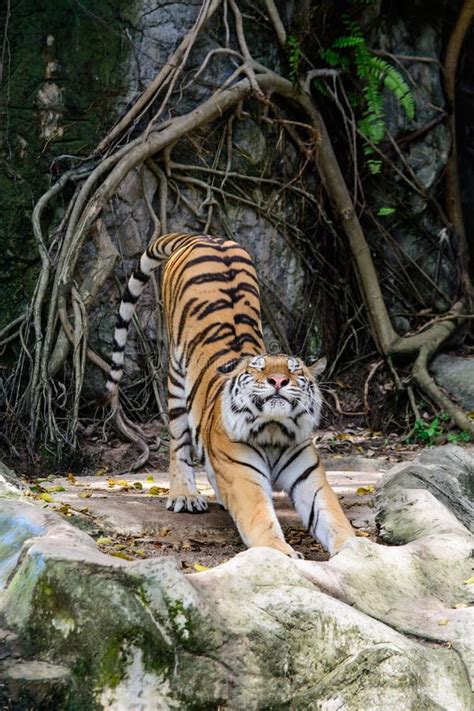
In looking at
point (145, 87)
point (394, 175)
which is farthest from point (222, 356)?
point (394, 175)

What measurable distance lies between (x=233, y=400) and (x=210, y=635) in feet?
5.75

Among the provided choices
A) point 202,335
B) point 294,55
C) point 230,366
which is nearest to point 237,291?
point 202,335

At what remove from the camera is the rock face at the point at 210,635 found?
2.58 m

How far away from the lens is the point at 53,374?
7445 millimetres

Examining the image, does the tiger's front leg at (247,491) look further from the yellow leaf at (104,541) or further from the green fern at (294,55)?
the green fern at (294,55)

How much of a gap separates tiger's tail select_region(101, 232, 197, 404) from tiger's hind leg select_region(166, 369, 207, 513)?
28.4 inches

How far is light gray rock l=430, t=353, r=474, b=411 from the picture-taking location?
828 cm

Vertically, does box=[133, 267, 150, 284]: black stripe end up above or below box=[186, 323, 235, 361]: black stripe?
above

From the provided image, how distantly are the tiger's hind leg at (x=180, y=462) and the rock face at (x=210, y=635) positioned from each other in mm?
1816

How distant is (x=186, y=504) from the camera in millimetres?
5062

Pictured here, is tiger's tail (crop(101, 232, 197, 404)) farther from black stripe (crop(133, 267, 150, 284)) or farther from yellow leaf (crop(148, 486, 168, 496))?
yellow leaf (crop(148, 486, 168, 496))

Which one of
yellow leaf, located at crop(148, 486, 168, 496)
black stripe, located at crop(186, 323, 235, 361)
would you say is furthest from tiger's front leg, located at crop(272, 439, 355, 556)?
yellow leaf, located at crop(148, 486, 168, 496)

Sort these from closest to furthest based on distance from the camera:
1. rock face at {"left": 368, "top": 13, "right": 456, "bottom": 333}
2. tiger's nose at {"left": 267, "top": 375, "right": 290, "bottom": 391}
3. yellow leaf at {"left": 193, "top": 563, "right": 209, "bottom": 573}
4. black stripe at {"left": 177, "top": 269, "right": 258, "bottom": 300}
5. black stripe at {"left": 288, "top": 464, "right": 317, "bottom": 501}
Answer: yellow leaf at {"left": 193, "top": 563, "right": 209, "bottom": 573}, tiger's nose at {"left": 267, "top": 375, "right": 290, "bottom": 391}, black stripe at {"left": 288, "top": 464, "right": 317, "bottom": 501}, black stripe at {"left": 177, "top": 269, "right": 258, "bottom": 300}, rock face at {"left": 368, "top": 13, "right": 456, "bottom": 333}

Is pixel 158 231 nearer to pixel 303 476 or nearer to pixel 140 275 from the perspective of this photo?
pixel 140 275
